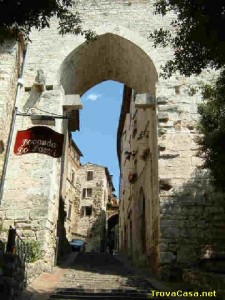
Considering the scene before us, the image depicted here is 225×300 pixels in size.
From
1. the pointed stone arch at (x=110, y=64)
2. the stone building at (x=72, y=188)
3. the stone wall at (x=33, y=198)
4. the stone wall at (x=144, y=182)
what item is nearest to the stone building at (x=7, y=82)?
the stone wall at (x=33, y=198)

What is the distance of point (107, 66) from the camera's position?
489 inches

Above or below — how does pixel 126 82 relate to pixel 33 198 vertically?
above

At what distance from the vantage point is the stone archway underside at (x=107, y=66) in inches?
425

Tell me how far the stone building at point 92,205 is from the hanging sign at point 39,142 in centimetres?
2347

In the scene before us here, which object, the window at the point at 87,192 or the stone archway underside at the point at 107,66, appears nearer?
the stone archway underside at the point at 107,66

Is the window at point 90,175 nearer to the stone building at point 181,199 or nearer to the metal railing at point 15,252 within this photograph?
the stone building at point 181,199

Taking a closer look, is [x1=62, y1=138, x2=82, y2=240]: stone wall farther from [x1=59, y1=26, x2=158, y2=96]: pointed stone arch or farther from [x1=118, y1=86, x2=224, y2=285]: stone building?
[x1=118, y1=86, x2=224, y2=285]: stone building

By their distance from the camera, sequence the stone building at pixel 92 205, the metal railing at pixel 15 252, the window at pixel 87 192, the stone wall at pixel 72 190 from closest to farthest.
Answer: the metal railing at pixel 15 252
the stone wall at pixel 72 190
the stone building at pixel 92 205
the window at pixel 87 192

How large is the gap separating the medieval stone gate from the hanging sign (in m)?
1.33

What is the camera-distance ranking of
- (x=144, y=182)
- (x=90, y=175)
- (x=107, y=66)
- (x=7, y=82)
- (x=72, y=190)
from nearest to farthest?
1. (x=7, y=82)
2. (x=107, y=66)
3. (x=144, y=182)
4. (x=72, y=190)
5. (x=90, y=175)

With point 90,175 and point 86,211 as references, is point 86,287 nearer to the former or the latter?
point 86,211

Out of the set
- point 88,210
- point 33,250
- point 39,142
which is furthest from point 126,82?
point 88,210

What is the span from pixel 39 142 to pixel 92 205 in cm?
2556

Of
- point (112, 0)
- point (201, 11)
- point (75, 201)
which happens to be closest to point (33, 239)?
point (201, 11)
